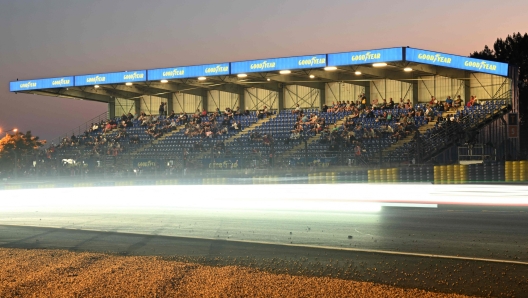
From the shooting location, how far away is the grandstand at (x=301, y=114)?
29.4m

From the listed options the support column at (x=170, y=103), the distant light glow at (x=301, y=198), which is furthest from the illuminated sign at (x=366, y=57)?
the support column at (x=170, y=103)

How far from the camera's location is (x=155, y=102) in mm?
53219

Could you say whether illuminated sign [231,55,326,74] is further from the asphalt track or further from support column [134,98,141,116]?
the asphalt track

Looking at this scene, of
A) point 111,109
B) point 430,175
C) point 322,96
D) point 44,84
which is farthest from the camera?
point 111,109

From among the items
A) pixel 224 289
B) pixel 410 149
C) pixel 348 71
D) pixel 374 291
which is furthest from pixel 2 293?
pixel 348 71

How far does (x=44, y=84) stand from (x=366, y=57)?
2623cm

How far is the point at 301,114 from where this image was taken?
132ft

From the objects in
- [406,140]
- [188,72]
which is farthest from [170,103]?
[406,140]

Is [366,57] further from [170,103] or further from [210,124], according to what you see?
[170,103]

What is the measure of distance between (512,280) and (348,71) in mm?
31106

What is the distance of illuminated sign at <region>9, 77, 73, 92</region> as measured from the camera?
150ft

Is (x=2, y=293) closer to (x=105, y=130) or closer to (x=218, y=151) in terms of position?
(x=218, y=151)

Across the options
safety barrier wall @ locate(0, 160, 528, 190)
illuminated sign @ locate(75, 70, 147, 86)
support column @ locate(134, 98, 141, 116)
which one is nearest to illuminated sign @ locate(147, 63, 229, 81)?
illuminated sign @ locate(75, 70, 147, 86)

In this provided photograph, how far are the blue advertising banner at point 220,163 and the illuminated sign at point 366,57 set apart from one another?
9.79 meters
